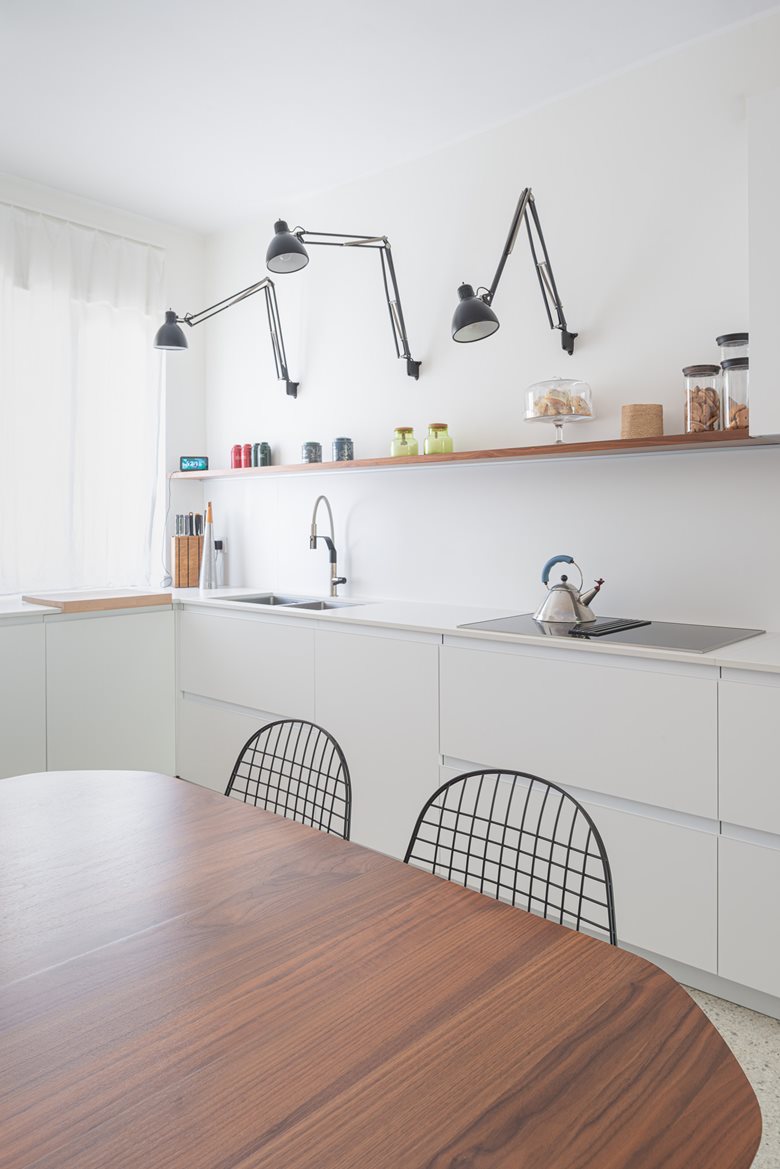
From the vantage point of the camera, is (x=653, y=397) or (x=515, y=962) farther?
(x=653, y=397)

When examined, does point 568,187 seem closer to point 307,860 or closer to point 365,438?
point 365,438

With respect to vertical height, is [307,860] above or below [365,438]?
below

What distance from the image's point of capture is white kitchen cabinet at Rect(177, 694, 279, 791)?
3.25 m

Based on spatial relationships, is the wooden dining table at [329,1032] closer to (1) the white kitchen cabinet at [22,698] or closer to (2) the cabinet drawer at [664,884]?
(2) the cabinet drawer at [664,884]

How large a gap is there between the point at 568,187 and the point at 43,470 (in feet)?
8.19

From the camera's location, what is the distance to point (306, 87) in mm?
2719

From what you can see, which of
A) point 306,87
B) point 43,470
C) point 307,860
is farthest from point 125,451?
point 307,860

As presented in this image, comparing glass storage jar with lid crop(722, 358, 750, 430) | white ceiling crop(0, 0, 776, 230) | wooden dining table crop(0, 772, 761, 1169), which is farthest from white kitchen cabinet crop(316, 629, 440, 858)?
white ceiling crop(0, 0, 776, 230)

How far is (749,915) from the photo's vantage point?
1.91m

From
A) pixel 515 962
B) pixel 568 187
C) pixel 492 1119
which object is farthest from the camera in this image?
pixel 568 187

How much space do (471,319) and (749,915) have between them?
70.8 inches

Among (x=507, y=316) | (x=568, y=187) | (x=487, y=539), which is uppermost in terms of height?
(x=568, y=187)

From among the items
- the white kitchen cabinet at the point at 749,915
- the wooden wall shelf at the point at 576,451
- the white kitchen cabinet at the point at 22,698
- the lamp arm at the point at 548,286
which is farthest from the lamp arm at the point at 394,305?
the white kitchen cabinet at the point at 749,915

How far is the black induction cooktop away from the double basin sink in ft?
3.28
